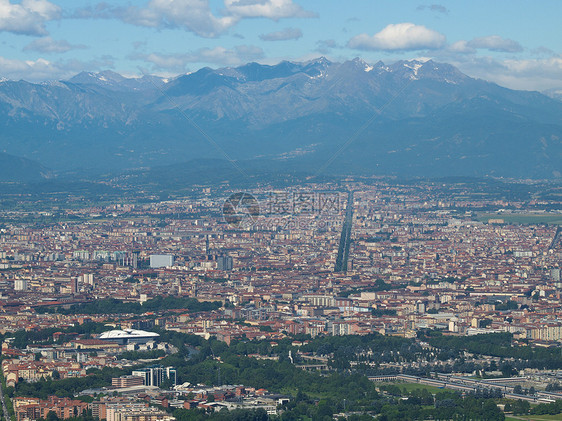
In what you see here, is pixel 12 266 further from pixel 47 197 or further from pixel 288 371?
pixel 47 197

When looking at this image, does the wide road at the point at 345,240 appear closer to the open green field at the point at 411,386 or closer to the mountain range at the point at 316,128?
the mountain range at the point at 316,128

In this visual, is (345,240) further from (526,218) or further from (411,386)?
(411,386)

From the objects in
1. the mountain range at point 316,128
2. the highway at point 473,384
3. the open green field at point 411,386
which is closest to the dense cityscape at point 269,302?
the highway at point 473,384

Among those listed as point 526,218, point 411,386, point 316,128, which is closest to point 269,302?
point 411,386

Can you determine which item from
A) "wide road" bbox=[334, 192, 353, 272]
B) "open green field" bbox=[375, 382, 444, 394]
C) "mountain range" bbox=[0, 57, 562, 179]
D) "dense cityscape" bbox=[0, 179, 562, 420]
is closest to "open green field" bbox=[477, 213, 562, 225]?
"dense cityscape" bbox=[0, 179, 562, 420]

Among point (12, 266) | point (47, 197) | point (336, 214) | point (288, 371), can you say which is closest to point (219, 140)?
point (47, 197)
